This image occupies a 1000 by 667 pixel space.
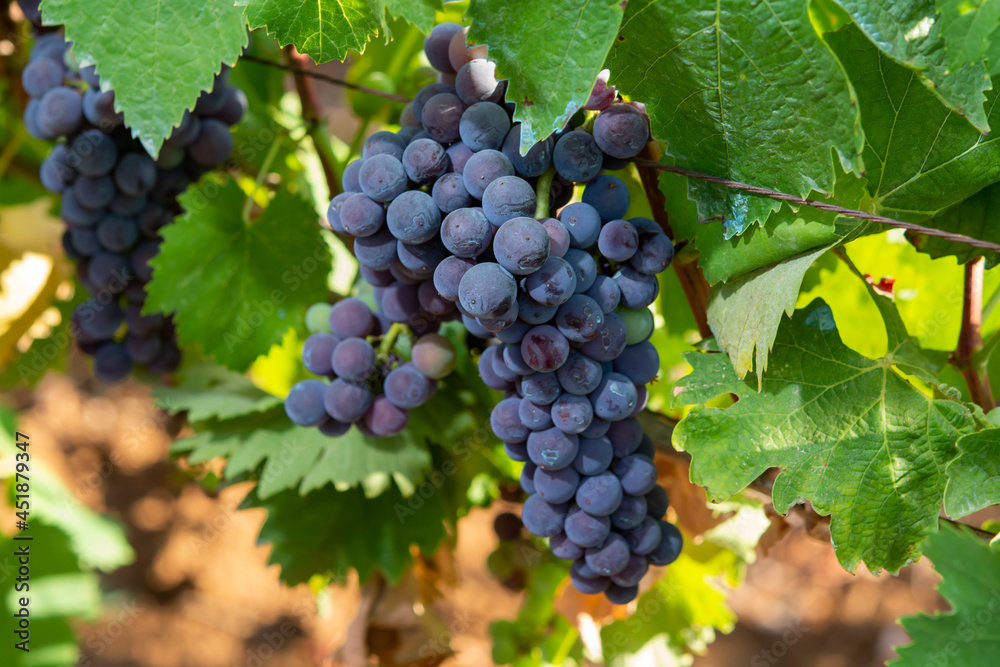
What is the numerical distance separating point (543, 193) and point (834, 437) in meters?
0.26

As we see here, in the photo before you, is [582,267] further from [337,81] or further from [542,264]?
[337,81]

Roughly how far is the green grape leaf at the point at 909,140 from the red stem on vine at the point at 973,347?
13 centimetres

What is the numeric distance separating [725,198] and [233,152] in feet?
2.06

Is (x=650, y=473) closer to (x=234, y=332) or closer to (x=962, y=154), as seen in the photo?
(x=962, y=154)

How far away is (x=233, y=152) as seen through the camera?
0.85 m

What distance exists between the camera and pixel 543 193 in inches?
18.1

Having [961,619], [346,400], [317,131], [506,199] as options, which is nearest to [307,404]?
[346,400]

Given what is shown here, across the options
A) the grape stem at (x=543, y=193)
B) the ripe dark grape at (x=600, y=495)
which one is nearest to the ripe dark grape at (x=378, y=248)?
the grape stem at (x=543, y=193)

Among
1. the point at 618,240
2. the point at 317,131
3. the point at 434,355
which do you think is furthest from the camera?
the point at 317,131

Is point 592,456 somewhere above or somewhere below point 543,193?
below

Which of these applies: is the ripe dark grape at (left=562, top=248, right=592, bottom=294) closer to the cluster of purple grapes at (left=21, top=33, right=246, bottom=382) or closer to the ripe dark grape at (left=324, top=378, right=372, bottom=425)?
the ripe dark grape at (left=324, top=378, right=372, bottom=425)

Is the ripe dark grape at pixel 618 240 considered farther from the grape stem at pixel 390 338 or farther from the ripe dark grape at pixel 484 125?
the grape stem at pixel 390 338

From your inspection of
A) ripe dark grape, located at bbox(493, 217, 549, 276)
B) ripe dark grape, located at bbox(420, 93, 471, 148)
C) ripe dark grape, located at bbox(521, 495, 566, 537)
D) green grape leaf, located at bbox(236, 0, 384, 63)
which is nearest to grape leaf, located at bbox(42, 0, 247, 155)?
green grape leaf, located at bbox(236, 0, 384, 63)

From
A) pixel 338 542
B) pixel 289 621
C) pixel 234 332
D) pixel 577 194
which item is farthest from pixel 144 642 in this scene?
pixel 577 194
